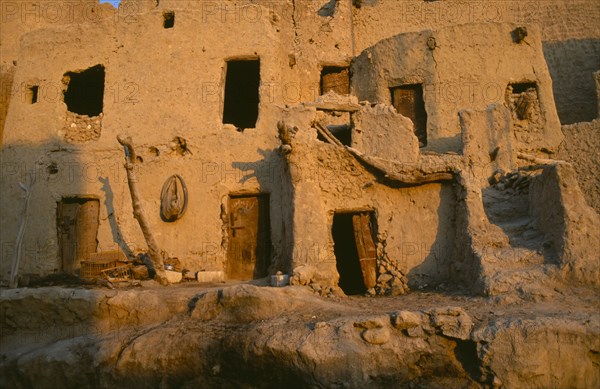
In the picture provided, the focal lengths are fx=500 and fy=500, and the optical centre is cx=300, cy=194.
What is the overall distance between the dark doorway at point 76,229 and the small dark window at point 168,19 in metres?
4.50

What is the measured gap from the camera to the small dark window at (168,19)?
39.2ft

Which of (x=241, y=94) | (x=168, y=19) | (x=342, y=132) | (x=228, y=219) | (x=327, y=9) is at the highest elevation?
(x=327, y=9)

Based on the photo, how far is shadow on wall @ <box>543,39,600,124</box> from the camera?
48.6 ft

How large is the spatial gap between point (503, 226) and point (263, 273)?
4.59m

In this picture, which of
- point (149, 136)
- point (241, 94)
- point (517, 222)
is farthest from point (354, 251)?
point (241, 94)

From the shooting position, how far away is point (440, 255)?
27.1 ft

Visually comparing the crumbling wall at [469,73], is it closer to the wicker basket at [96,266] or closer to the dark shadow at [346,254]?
the dark shadow at [346,254]

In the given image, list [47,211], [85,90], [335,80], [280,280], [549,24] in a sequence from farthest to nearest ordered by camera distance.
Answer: [549,24]
[335,80]
[85,90]
[47,211]
[280,280]

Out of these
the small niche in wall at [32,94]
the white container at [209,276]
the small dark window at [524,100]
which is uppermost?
the small niche in wall at [32,94]

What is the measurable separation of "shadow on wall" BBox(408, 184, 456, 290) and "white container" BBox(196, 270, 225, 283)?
3617 millimetres

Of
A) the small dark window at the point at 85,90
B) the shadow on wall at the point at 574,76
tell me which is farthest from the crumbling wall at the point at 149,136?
the shadow on wall at the point at 574,76

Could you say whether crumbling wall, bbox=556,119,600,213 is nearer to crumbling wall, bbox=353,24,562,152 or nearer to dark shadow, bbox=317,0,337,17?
crumbling wall, bbox=353,24,562,152

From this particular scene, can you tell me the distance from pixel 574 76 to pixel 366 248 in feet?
35.9

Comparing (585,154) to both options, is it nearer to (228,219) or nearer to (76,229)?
(228,219)
